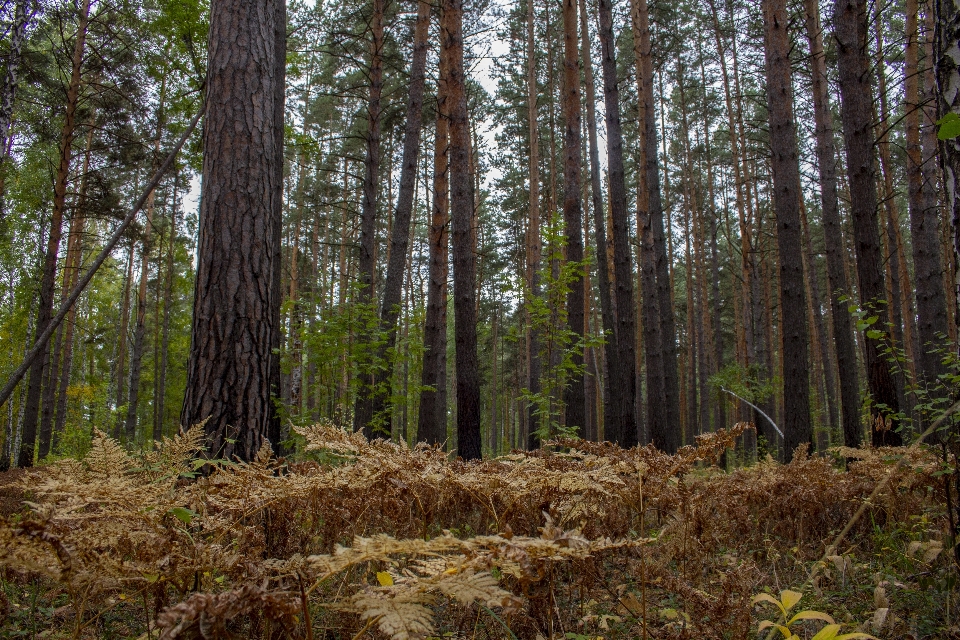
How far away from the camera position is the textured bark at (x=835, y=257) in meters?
8.69

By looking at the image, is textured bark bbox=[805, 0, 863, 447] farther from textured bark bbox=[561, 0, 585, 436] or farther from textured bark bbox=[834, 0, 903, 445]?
textured bark bbox=[561, 0, 585, 436]

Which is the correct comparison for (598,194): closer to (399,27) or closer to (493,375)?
(399,27)

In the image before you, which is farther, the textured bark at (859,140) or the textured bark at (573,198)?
the textured bark at (573,198)

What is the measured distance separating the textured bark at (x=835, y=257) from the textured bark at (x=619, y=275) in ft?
11.1

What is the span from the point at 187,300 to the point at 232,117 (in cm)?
3096

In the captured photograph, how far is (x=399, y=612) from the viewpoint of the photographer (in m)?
1.00

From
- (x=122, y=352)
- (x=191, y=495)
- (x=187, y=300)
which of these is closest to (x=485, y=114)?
(x=122, y=352)

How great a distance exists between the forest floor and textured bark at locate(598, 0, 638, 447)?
6481 millimetres

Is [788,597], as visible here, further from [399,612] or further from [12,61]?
[12,61]

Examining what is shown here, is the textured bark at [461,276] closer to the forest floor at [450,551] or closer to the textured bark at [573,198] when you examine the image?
the textured bark at [573,198]

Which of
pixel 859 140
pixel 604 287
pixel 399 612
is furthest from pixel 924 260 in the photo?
pixel 399 612

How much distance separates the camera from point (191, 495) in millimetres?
1636

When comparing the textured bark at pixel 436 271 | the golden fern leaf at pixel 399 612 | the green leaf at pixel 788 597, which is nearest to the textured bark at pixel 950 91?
the green leaf at pixel 788 597

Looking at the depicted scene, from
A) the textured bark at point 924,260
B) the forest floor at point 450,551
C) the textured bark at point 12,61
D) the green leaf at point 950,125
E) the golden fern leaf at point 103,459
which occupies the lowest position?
the forest floor at point 450,551
